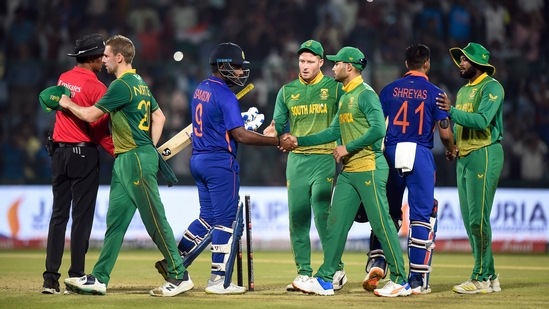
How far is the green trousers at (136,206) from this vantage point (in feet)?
32.5

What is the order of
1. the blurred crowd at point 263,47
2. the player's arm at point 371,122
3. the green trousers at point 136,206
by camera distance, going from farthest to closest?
1. the blurred crowd at point 263,47
2. the green trousers at point 136,206
3. the player's arm at point 371,122

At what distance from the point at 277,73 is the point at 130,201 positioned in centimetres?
800

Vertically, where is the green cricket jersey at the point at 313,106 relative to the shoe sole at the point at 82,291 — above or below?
above

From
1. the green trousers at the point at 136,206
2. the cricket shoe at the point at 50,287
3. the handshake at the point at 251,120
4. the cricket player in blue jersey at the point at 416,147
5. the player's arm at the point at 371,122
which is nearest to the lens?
the player's arm at the point at 371,122

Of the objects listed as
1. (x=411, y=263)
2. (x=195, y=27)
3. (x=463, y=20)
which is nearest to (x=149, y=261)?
(x=411, y=263)

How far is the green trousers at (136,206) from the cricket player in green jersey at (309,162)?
1.42 m

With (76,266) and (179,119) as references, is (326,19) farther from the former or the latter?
(76,266)

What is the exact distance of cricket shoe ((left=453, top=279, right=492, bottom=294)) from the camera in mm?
10430

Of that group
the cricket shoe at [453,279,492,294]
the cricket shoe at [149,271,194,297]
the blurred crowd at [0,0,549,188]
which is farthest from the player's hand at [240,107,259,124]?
the blurred crowd at [0,0,549,188]

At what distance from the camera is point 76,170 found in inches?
399

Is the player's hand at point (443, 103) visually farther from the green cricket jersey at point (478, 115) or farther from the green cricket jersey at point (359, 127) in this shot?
the green cricket jersey at point (359, 127)

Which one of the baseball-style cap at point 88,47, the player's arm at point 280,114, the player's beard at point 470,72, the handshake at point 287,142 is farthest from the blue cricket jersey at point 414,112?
the baseball-style cap at point 88,47

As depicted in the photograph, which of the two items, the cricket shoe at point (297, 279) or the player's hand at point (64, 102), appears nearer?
the player's hand at point (64, 102)

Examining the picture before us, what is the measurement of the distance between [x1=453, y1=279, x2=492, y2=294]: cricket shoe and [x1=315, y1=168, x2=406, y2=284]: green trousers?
740mm
